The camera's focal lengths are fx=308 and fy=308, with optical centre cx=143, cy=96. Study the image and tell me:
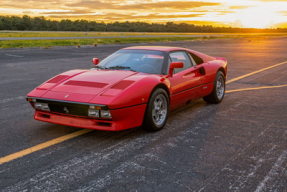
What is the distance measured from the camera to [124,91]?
13.5 feet

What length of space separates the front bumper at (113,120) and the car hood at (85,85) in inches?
10.6

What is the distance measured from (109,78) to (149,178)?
6.24 ft

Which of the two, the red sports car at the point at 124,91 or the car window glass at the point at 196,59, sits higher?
the car window glass at the point at 196,59

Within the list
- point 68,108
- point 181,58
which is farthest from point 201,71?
point 68,108

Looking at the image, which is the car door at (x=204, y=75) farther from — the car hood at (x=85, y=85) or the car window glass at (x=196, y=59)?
the car hood at (x=85, y=85)

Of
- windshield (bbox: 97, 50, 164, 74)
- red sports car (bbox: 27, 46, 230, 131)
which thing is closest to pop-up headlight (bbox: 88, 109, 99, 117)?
red sports car (bbox: 27, 46, 230, 131)

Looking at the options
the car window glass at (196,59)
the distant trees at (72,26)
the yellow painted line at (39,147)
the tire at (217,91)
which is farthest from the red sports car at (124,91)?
the distant trees at (72,26)

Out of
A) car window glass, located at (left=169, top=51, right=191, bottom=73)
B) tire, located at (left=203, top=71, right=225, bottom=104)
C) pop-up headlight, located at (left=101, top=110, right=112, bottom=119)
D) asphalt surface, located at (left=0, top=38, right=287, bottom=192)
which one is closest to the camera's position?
asphalt surface, located at (left=0, top=38, right=287, bottom=192)

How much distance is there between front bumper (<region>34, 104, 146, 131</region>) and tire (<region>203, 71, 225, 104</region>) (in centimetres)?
248

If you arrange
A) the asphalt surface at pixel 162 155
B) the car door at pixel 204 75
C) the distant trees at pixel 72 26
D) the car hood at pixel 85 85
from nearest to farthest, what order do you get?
the asphalt surface at pixel 162 155, the car hood at pixel 85 85, the car door at pixel 204 75, the distant trees at pixel 72 26

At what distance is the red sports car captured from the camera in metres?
4.02

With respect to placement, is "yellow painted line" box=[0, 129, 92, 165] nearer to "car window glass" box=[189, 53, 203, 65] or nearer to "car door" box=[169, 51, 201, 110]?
"car door" box=[169, 51, 201, 110]

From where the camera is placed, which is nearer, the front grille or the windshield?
the front grille

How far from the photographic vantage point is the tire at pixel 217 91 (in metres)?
6.34
